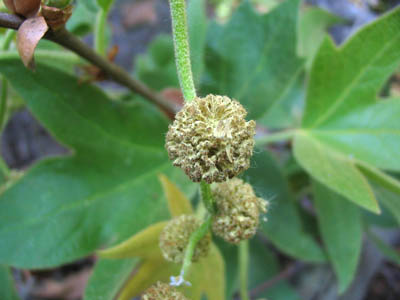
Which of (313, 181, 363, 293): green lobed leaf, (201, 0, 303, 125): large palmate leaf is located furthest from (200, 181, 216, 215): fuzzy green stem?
(201, 0, 303, 125): large palmate leaf

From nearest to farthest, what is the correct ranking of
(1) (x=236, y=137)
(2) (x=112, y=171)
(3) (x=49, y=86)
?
(1) (x=236, y=137) → (3) (x=49, y=86) → (2) (x=112, y=171)

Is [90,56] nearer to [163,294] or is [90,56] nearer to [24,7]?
[24,7]

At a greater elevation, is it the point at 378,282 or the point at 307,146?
the point at 307,146

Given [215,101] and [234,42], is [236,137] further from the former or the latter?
[234,42]

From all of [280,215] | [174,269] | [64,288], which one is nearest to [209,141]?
[174,269]

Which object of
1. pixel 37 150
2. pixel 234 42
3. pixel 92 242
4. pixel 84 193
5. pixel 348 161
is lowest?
pixel 37 150

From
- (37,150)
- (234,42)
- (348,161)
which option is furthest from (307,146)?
(37,150)

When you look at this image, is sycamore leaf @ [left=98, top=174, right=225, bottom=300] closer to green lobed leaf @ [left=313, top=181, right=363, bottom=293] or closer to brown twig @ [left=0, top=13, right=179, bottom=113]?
brown twig @ [left=0, top=13, right=179, bottom=113]
